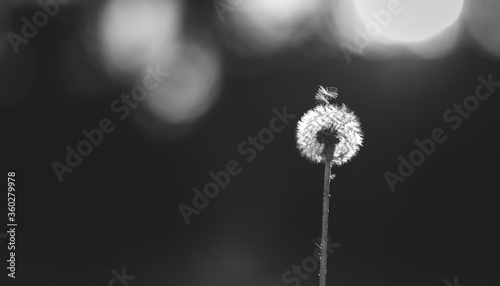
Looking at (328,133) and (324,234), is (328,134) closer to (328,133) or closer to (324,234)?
(328,133)

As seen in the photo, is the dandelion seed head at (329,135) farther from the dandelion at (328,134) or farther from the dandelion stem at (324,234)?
the dandelion stem at (324,234)

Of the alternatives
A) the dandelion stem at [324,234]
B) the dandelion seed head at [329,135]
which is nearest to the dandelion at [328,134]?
the dandelion seed head at [329,135]

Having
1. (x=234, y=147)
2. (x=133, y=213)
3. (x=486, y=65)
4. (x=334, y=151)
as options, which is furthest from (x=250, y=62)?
(x=334, y=151)

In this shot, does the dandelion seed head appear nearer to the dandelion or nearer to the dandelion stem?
the dandelion

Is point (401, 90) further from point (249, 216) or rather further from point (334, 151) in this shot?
point (334, 151)

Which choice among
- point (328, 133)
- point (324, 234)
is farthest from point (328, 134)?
point (324, 234)

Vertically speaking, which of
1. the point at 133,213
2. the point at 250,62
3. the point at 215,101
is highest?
the point at 250,62

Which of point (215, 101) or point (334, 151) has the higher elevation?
point (215, 101)

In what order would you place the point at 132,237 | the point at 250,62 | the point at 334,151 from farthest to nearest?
the point at 250,62 → the point at 132,237 → the point at 334,151
